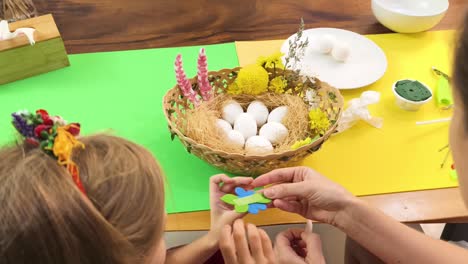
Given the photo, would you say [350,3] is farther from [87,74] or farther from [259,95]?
[87,74]

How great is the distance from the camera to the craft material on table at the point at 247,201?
775mm

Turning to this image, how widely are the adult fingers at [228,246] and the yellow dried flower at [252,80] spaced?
33 cm

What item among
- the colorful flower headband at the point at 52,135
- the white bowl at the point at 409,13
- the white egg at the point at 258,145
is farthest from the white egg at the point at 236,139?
the white bowl at the point at 409,13

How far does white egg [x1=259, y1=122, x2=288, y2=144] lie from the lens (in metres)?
0.88

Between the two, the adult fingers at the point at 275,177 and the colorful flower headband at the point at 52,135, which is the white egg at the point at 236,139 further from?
the colorful flower headband at the point at 52,135

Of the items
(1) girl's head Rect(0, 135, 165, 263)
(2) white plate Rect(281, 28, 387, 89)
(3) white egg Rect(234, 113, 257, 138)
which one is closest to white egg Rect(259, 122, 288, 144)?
(3) white egg Rect(234, 113, 257, 138)

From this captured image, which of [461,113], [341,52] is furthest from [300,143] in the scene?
[341,52]

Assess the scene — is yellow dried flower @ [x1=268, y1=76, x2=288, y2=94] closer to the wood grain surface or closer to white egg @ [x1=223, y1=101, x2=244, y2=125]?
white egg @ [x1=223, y1=101, x2=244, y2=125]

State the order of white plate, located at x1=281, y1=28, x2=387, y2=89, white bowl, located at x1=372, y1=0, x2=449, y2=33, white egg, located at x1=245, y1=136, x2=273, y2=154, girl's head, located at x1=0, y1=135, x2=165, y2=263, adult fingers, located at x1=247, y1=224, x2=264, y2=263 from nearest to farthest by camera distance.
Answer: girl's head, located at x1=0, y1=135, x2=165, y2=263, adult fingers, located at x1=247, y1=224, x2=264, y2=263, white egg, located at x1=245, y1=136, x2=273, y2=154, white plate, located at x1=281, y1=28, x2=387, y2=89, white bowl, located at x1=372, y1=0, x2=449, y2=33

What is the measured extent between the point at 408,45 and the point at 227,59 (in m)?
0.50

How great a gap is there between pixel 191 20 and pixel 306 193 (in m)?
0.69

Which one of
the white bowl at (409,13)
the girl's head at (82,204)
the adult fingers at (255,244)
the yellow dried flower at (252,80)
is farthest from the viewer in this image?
the white bowl at (409,13)

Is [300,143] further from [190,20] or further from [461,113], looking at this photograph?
[190,20]

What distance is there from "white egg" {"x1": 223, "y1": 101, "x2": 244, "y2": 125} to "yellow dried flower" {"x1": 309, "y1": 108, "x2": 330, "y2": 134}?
15 centimetres
